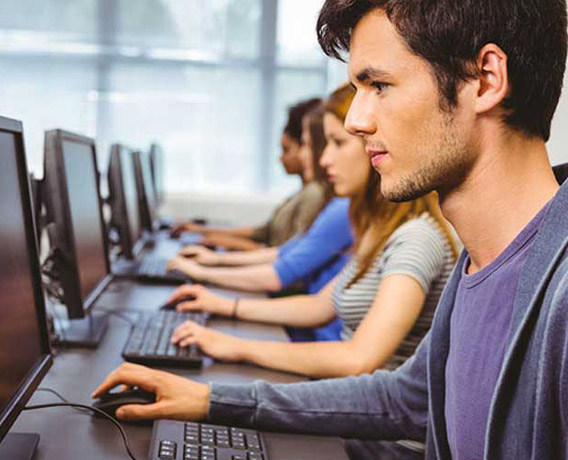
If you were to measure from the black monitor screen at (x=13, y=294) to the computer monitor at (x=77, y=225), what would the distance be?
1.13ft

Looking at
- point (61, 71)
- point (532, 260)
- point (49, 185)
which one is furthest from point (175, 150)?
point (532, 260)

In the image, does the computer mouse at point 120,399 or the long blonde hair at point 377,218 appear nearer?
the computer mouse at point 120,399

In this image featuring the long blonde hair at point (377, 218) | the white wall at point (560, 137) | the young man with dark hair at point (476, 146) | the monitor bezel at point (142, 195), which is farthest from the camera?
the monitor bezel at point (142, 195)

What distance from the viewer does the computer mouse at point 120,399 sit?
3.59 feet

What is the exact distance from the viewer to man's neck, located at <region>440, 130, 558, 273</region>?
3.00 feet

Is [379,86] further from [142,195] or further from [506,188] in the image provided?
[142,195]

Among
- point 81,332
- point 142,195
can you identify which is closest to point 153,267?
point 142,195

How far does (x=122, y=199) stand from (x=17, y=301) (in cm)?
118

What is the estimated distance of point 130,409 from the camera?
1.07 metres

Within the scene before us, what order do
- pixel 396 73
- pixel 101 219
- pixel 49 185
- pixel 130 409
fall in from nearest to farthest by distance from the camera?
1. pixel 396 73
2. pixel 130 409
3. pixel 49 185
4. pixel 101 219

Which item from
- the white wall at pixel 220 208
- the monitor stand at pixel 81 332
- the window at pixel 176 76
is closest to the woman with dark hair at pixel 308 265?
the monitor stand at pixel 81 332

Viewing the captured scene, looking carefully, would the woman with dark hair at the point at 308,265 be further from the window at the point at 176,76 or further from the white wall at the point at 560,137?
the window at the point at 176,76

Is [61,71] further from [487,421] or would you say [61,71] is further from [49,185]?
[487,421]

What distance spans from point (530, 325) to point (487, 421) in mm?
154
